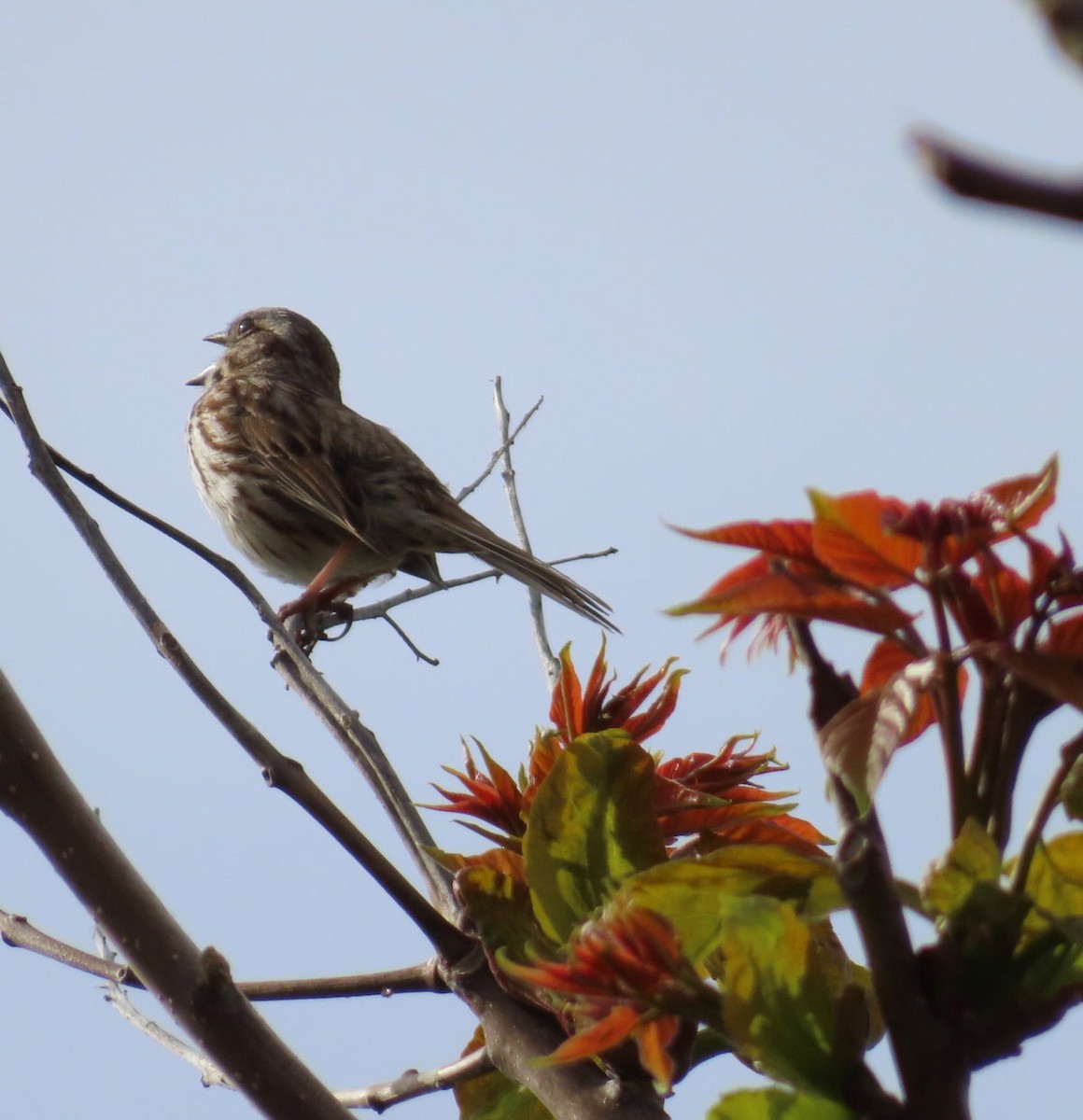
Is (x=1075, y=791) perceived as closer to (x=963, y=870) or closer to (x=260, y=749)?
(x=963, y=870)

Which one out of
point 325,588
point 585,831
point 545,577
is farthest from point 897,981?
point 325,588

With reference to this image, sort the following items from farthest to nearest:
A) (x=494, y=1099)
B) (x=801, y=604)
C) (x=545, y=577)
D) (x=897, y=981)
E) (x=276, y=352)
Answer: (x=276, y=352), (x=545, y=577), (x=494, y=1099), (x=801, y=604), (x=897, y=981)

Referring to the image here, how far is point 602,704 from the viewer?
2.01 meters

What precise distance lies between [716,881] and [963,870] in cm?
22

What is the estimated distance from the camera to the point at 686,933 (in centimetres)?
129

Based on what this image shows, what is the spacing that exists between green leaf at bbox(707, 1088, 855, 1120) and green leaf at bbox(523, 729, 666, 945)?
379 mm

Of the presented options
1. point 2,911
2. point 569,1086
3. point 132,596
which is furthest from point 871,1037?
point 2,911

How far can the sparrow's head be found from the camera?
33.4 ft

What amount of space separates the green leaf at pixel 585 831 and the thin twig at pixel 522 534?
32.2 inches

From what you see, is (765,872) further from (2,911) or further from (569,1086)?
(2,911)

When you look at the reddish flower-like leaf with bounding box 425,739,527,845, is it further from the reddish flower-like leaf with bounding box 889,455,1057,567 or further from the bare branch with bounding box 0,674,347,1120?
the reddish flower-like leaf with bounding box 889,455,1057,567

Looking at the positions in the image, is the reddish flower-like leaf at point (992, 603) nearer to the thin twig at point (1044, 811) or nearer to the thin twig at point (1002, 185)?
the thin twig at point (1044, 811)

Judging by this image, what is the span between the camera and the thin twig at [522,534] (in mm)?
2919

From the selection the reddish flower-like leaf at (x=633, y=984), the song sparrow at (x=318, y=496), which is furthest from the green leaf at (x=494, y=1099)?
the song sparrow at (x=318, y=496)
